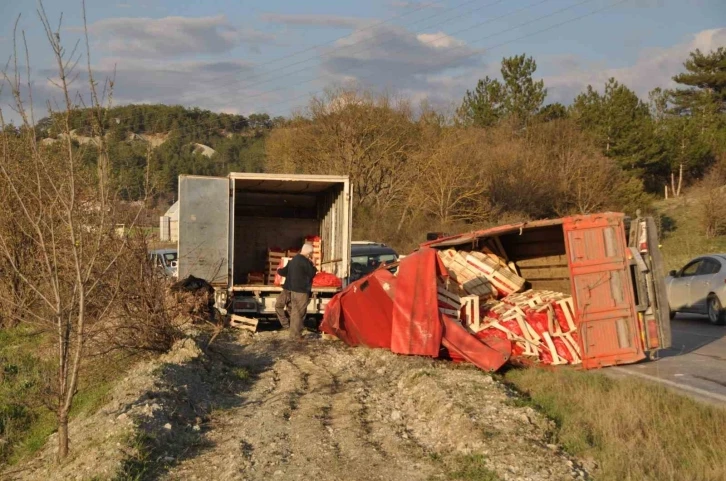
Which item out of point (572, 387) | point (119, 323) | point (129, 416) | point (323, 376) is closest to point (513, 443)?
point (572, 387)

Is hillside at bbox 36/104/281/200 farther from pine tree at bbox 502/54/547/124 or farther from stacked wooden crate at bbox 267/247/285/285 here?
stacked wooden crate at bbox 267/247/285/285

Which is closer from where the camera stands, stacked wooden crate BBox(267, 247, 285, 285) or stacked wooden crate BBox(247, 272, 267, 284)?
stacked wooden crate BBox(247, 272, 267, 284)

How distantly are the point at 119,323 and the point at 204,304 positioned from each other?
4202mm

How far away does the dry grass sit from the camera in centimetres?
638

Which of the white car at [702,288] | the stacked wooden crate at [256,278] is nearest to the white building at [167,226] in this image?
the stacked wooden crate at [256,278]

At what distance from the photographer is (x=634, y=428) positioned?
7.59 meters

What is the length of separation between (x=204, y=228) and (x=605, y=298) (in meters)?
8.27

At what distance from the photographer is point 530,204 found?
4372 centimetres

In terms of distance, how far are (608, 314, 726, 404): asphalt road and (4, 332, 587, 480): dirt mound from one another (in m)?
2.55

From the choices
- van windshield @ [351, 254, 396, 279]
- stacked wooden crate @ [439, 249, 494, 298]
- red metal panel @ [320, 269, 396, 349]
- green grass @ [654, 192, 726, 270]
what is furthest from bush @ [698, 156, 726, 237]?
red metal panel @ [320, 269, 396, 349]

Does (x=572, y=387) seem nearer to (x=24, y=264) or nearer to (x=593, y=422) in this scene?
(x=593, y=422)

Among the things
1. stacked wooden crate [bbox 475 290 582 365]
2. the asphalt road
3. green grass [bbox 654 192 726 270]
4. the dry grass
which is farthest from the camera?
green grass [bbox 654 192 726 270]

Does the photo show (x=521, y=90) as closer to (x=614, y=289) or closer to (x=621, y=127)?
(x=621, y=127)

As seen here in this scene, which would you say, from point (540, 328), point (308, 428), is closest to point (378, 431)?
point (308, 428)
